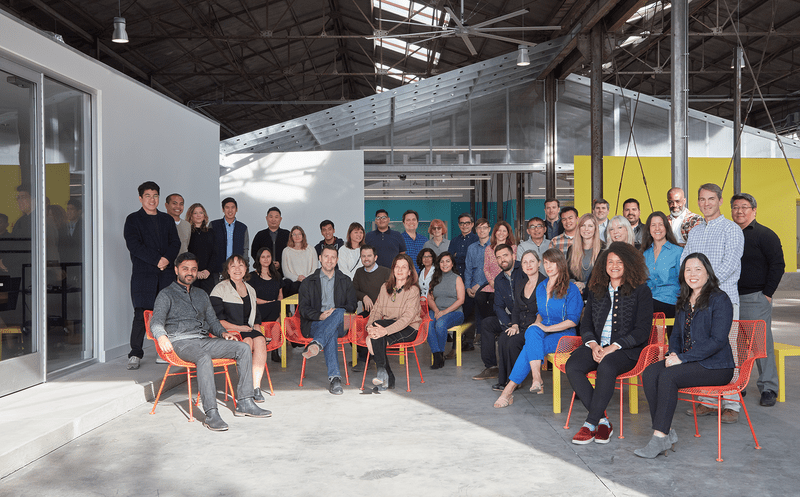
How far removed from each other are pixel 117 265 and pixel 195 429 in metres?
2.43

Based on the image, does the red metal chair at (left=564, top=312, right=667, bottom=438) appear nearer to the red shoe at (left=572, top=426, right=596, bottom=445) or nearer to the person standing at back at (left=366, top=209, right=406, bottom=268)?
the red shoe at (left=572, top=426, right=596, bottom=445)

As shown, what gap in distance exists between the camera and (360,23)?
1480 cm

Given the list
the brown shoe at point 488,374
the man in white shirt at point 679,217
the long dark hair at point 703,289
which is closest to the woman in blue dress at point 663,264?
the man in white shirt at point 679,217

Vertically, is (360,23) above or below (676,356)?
above

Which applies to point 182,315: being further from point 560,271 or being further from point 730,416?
point 730,416

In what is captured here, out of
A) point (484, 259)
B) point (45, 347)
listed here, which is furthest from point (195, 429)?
point (484, 259)

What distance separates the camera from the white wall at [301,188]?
33.5ft

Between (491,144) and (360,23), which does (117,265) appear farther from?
(360,23)

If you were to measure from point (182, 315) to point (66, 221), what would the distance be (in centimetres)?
160

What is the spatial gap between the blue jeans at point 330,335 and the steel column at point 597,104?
21.0 ft

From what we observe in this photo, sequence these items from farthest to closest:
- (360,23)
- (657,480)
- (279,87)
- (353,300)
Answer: (279,87) → (360,23) → (353,300) → (657,480)

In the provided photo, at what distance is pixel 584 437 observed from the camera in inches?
138

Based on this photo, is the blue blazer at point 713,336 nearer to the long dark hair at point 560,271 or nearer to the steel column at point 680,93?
the long dark hair at point 560,271

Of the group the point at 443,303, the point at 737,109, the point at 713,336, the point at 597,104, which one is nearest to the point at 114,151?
the point at 443,303
